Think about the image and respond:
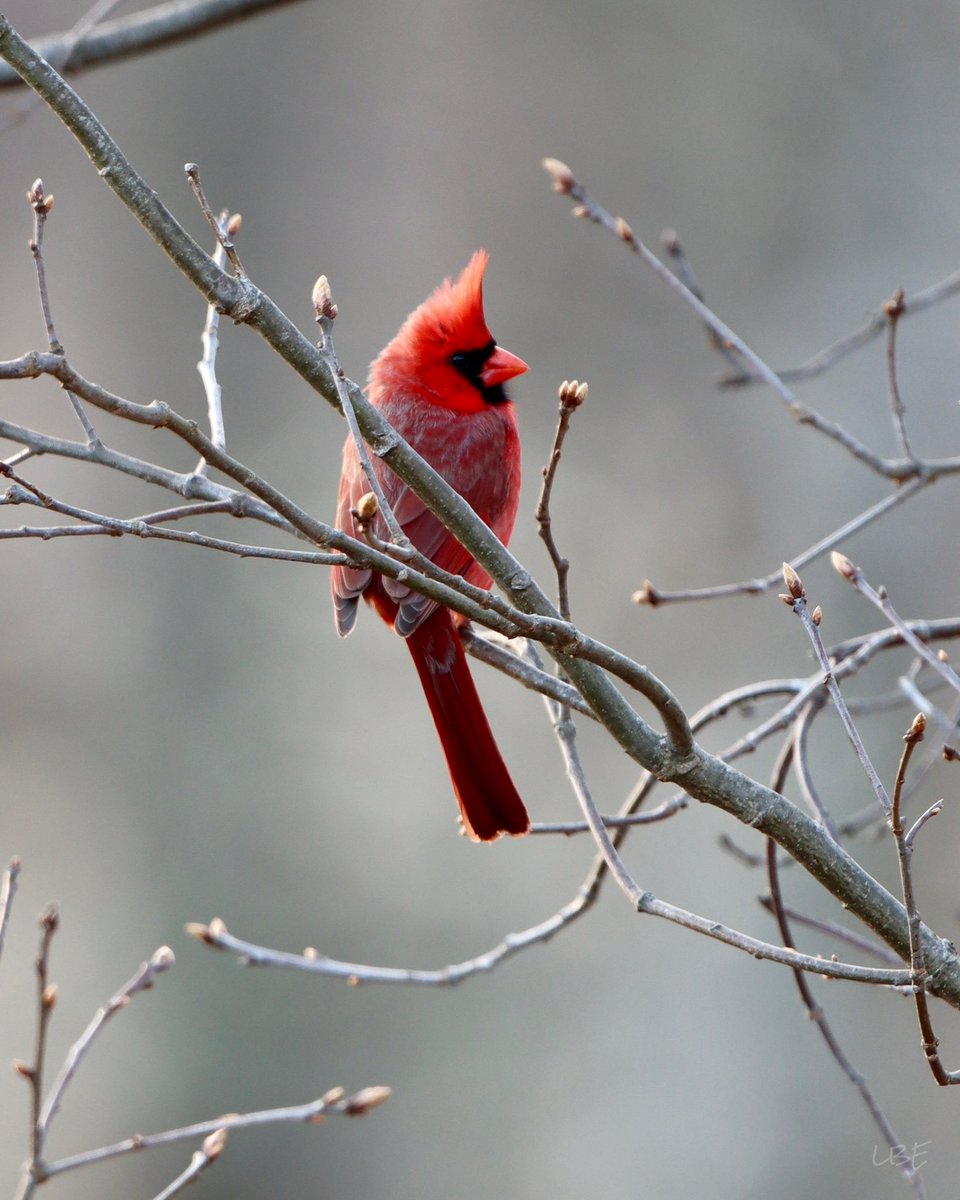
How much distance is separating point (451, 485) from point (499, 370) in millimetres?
496

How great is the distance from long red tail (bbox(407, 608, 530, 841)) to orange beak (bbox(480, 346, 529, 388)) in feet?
2.53

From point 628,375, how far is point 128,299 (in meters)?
2.11

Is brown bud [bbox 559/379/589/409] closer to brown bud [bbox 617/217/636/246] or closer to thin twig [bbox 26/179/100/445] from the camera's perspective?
thin twig [bbox 26/179/100/445]

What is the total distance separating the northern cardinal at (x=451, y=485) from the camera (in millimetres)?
2453

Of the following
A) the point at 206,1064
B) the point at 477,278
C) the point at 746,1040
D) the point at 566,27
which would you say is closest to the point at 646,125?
Result: the point at 566,27

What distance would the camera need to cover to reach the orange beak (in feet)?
10.3

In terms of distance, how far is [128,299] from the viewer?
5.90m

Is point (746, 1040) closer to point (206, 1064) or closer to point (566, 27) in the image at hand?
point (206, 1064)

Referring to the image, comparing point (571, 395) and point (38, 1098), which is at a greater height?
point (571, 395)

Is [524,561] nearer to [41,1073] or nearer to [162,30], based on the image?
[162,30]

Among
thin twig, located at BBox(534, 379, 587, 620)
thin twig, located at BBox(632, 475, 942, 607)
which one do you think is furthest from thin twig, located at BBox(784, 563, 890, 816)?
thin twig, located at BBox(632, 475, 942, 607)

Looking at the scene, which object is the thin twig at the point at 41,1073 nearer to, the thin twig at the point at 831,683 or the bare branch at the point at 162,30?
the thin twig at the point at 831,683

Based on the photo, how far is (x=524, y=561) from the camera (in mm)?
5129

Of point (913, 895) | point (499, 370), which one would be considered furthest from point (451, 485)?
point (913, 895)
